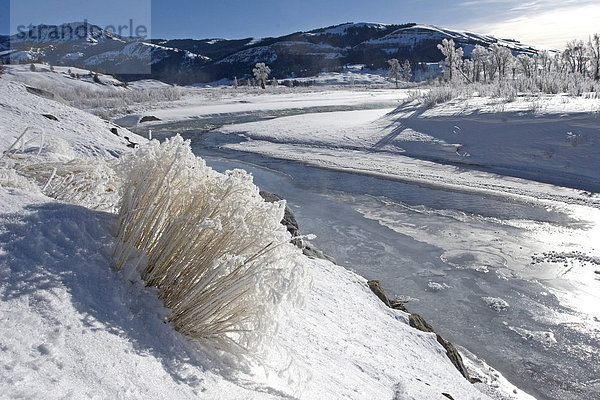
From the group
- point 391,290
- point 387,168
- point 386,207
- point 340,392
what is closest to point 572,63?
point 387,168

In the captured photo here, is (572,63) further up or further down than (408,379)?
further up

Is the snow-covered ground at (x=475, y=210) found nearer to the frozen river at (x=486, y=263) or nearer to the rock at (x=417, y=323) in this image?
the frozen river at (x=486, y=263)

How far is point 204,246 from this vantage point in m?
1.53

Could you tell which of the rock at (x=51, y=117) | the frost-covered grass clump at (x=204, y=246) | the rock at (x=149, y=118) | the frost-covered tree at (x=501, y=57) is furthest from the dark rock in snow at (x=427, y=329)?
the frost-covered tree at (x=501, y=57)

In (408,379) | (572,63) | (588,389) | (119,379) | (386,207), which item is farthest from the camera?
(572,63)

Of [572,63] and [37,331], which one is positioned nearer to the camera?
[37,331]

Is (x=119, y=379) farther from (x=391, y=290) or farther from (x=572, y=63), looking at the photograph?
(x=572, y=63)

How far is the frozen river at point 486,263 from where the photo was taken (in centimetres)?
387

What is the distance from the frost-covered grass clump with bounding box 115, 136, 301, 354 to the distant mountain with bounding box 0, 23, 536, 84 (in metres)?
117

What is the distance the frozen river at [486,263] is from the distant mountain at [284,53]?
11033cm

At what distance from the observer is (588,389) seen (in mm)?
3414

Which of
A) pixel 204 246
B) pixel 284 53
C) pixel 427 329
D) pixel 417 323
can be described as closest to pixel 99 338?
pixel 204 246

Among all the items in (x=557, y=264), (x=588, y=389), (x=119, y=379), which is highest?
(x=119, y=379)

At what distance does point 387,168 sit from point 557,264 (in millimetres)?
6111
